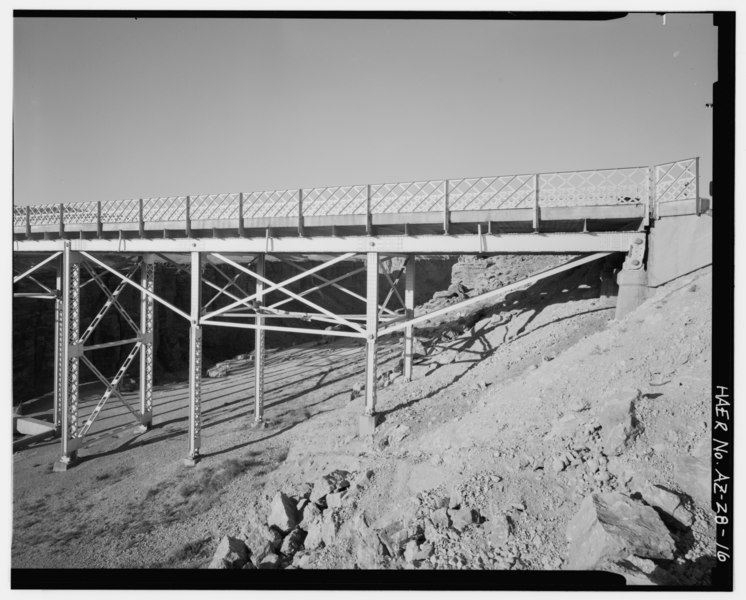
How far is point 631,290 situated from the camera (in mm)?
7840

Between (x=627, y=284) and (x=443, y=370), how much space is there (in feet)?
16.5

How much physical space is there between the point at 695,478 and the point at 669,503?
1.94 feet

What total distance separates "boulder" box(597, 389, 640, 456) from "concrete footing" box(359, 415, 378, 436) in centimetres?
486

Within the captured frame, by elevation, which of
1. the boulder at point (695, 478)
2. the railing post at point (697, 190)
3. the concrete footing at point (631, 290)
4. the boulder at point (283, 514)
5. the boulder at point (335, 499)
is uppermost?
the railing post at point (697, 190)

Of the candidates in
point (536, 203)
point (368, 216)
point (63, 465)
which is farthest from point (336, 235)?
point (63, 465)

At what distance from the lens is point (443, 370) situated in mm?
11344

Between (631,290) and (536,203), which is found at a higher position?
(536,203)

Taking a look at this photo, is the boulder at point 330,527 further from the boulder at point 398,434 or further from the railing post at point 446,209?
the railing post at point 446,209

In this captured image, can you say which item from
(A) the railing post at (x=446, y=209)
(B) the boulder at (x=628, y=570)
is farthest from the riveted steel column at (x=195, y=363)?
(B) the boulder at (x=628, y=570)

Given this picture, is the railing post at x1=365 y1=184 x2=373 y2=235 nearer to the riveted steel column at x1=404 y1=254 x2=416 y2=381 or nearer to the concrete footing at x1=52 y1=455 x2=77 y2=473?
the riveted steel column at x1=404 y1=254 x2=416 y2=381

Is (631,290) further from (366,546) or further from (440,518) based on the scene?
(366,546)

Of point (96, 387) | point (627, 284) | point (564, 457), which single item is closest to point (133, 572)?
point (564, 457)

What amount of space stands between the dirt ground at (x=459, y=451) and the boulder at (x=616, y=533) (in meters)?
0.19

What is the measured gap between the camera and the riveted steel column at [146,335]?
43.7ft
